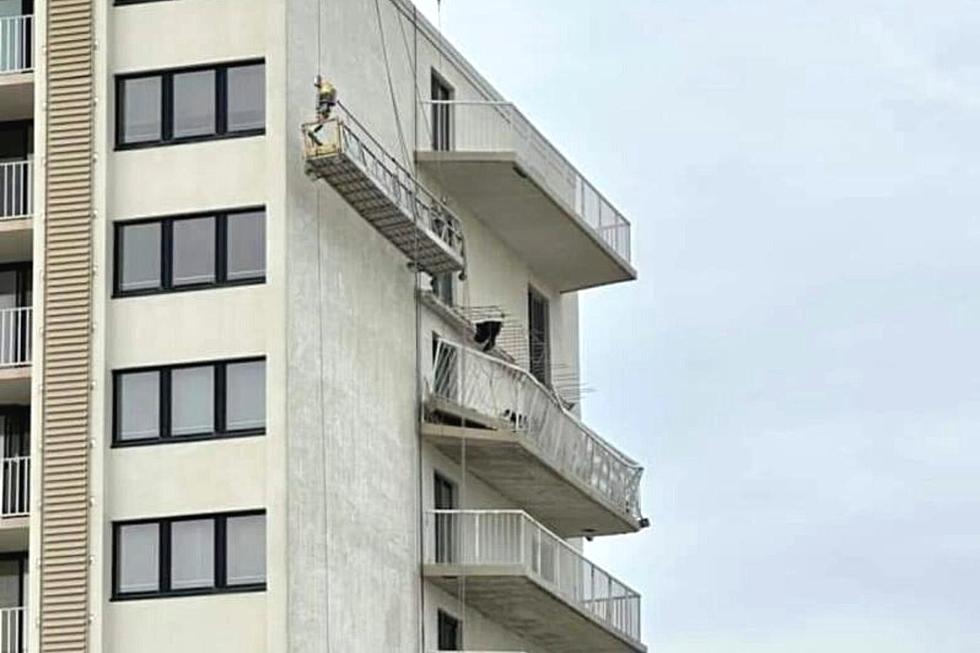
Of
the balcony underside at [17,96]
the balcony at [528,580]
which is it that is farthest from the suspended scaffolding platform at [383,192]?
the balcony underside at [17,96]

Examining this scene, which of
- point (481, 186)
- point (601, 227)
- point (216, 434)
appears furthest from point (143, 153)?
point (601, 227)

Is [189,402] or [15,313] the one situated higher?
[15,313]

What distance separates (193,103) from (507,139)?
10.1 metres

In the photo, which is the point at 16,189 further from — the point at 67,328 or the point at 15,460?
the point at 15,460

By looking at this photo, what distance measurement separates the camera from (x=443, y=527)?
65.4 metres

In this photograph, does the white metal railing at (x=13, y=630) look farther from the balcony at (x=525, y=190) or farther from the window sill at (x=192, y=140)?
→ the balcony at (x=525, y=190)

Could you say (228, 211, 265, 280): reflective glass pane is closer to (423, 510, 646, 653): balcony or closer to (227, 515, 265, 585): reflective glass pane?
(227, 515, 265, 585): reflective glass pane

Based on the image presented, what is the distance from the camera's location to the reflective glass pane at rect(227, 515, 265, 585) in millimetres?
58406

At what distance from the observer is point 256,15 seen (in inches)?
2393

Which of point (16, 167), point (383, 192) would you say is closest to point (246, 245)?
point (383, 192)

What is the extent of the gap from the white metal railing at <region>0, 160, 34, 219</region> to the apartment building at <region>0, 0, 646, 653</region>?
44mm

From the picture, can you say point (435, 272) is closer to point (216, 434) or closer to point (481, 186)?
point (481, 186)

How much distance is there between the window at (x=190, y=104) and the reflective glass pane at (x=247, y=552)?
7214 mm

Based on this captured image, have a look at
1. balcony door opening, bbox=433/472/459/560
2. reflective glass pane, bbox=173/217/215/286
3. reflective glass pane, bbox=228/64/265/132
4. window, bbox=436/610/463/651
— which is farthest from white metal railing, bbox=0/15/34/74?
window, bbox=436/610/463/651
